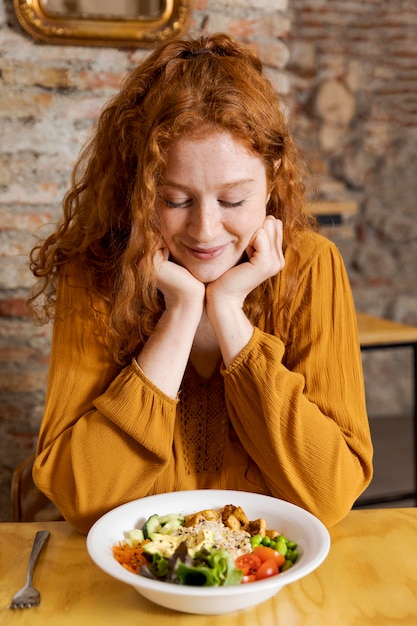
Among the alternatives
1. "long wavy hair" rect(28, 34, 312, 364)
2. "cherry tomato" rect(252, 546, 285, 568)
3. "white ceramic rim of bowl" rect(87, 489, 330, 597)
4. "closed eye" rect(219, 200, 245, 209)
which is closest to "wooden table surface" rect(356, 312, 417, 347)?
"long wavy hair" rect(28, 34, 312, 364)

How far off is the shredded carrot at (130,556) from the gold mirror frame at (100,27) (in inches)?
63.9

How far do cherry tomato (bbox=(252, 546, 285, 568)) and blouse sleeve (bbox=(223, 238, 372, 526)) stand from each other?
0.27 meters

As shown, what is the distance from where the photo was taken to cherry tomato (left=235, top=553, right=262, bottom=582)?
86cm

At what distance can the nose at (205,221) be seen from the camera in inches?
44.6

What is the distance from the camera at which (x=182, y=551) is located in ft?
2.72

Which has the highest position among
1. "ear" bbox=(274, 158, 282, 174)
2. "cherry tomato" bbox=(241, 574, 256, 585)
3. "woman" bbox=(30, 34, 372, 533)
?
"ear" bbox=(274, 158, 282, 174)

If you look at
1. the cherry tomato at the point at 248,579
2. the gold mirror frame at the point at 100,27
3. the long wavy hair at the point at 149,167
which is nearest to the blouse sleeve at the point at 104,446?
Result: the long wavy hair at the point at 149,167

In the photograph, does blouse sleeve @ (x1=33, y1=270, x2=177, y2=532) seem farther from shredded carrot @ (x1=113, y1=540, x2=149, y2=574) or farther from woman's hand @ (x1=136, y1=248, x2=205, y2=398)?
shredded carrot @ (x1=113, y1=540, x2=149, y2=574)

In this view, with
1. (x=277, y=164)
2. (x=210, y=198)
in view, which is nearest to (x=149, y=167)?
(x=210, y=198)

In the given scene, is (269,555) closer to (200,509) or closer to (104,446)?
(200,509)

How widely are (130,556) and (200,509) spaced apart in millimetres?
163

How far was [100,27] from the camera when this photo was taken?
2.12m

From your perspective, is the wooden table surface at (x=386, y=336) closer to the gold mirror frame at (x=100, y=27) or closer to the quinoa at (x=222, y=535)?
the gold mirror frame at (x=100, y=27)

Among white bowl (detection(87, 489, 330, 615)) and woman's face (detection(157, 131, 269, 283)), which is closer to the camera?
white bowl (detection(87, 489, 330, 615))
